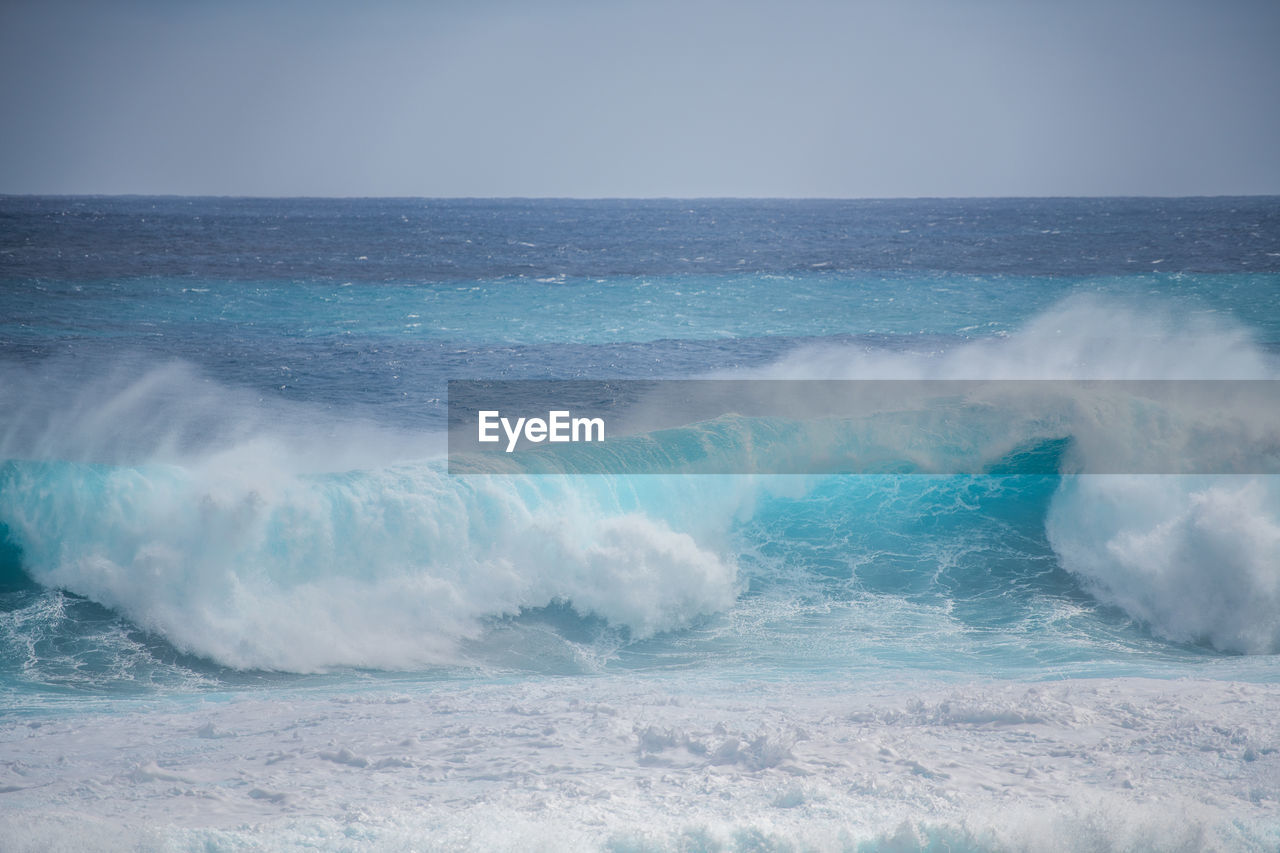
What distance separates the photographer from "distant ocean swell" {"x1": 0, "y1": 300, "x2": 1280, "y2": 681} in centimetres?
750

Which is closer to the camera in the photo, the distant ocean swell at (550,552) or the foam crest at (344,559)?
the foam crest at (344,559)

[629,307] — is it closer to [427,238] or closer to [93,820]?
[93,820]

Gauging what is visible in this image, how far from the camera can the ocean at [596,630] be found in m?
4.49

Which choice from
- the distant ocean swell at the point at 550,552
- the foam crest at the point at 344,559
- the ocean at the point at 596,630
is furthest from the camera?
the distant ocean swell at the point at 550,552

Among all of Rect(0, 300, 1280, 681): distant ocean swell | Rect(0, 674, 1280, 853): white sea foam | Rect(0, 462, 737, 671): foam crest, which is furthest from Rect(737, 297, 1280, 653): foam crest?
Rect(0, 462, 737, 671): foam crest

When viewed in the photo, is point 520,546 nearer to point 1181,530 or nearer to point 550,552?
point 550,552

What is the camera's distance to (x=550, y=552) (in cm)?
830

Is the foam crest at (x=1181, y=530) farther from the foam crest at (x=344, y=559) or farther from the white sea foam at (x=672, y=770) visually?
the foam crest at (x=344, y=559)

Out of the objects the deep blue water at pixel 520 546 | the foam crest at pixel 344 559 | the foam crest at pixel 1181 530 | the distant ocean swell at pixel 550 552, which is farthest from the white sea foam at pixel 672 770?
the foam crest at pixel 1181 530

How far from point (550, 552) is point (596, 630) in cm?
89

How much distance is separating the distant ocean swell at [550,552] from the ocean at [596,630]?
33 millimetres

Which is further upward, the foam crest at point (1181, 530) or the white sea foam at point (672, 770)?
the foam crest at point (1181, 530)

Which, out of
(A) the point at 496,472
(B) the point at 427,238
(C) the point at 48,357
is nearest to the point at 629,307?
(C) the point at 48,357

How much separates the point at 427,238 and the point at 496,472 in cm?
3946
